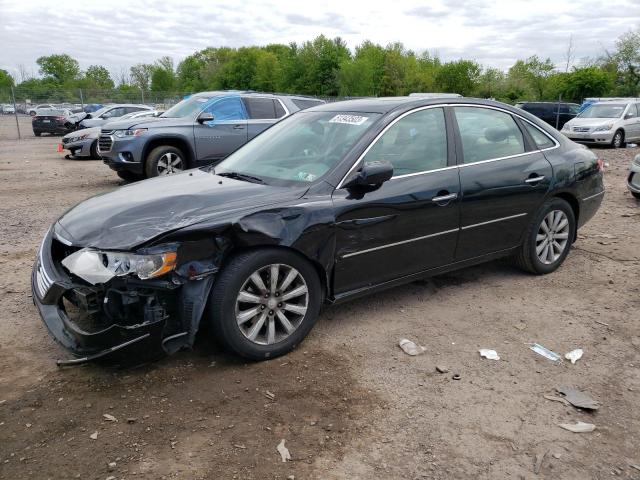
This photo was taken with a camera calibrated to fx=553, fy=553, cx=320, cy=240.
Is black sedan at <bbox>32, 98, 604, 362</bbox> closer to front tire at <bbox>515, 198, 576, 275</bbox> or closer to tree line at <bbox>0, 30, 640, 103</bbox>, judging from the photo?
front tire at <bbox>515, 198, 576, 275</bbox>

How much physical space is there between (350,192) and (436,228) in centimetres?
85

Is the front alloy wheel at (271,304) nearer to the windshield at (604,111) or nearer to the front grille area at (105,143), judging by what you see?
the front grille area at (105,143)

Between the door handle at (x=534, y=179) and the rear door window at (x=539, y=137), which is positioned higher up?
the rear door window at (x=539, y=137)

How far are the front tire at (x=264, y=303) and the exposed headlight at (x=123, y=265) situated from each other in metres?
0.34

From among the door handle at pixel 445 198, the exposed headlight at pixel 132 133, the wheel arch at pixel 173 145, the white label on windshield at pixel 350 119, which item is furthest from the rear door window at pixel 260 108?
the door handle at pixel 445 198

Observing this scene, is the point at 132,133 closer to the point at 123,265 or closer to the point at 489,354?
the point at 123,265

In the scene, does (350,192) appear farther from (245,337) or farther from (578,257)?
(578,257)

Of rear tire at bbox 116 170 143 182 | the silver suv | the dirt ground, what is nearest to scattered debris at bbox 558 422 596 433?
the dirt ground

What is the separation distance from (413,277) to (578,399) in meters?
1.47

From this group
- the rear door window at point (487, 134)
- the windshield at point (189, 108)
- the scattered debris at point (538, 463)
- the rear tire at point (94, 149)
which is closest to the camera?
the scattered debris at point (538, 463)

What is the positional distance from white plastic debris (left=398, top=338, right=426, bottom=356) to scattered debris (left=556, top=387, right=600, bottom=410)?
0.90 m

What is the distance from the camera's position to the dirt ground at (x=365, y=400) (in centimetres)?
266

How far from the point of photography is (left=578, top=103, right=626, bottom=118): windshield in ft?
62.8

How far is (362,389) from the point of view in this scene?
331cm
